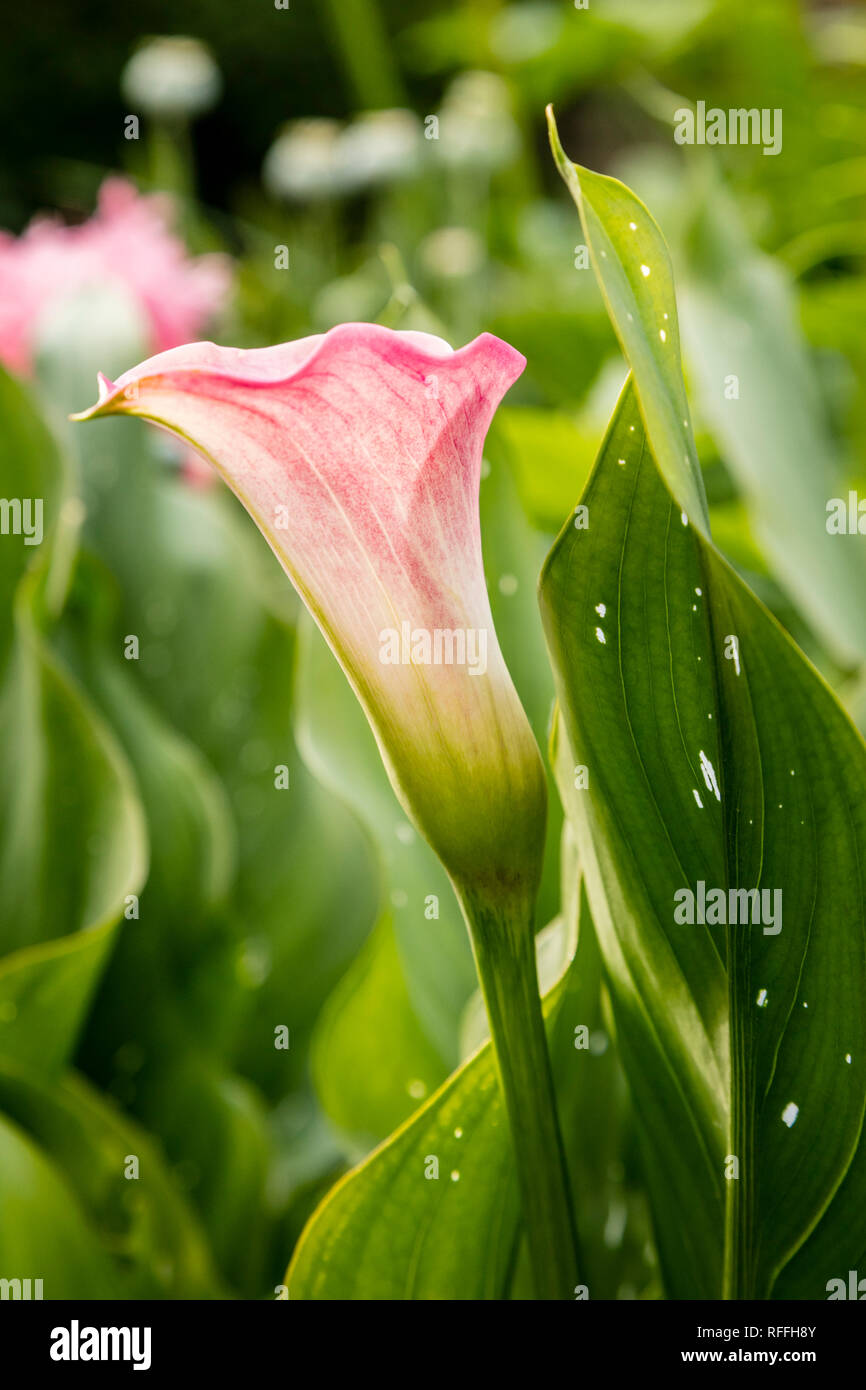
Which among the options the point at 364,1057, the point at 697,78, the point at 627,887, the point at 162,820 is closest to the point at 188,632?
the point at 162,820

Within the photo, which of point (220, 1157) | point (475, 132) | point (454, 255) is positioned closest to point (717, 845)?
point (220, 1157)

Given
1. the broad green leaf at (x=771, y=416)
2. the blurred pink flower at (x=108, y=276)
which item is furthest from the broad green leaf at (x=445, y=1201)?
the blurred pink flower at (x=108, y=276)

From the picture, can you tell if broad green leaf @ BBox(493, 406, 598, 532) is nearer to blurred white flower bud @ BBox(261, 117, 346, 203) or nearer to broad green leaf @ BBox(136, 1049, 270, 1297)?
broad green leaf @ BBox(136, 1049, 270, 1297)

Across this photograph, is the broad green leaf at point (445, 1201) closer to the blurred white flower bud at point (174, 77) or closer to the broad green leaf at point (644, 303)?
Answer: the broad green leaf at point (644, 303)

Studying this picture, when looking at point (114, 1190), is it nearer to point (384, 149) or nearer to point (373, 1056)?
point (373, 1056)

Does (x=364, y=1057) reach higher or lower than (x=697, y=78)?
lower
